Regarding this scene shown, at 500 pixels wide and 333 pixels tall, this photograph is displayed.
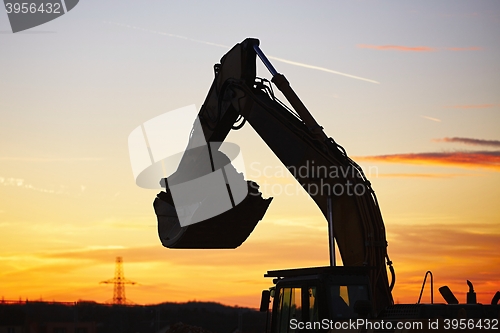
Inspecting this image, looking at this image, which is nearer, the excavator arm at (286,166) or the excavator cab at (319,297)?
the excavator cab at (319,297)

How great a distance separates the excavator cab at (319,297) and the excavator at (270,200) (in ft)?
0.05

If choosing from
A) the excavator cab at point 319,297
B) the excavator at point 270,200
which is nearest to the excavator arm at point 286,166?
the excavator at point 270,200

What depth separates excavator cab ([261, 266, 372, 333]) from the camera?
10.8m

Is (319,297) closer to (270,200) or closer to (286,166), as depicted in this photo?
(286,166)

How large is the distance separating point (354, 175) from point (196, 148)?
5.50 m

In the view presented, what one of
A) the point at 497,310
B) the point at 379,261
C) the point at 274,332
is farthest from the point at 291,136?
the point at 497,310

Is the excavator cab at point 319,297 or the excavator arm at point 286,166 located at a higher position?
the excavator arm at point 286,166

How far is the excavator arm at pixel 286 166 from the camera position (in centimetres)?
1262

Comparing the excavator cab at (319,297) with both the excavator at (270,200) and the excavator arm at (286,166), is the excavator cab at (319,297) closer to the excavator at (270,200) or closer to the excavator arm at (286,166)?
the excavator at (270,200)

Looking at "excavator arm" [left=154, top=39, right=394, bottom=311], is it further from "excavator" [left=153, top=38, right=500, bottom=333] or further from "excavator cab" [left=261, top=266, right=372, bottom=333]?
"excavator cab" [left=261, top=266, right=372, bottom=333]

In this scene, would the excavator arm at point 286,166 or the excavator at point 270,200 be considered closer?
the excavator at point 270,200

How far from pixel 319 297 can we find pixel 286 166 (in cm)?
391

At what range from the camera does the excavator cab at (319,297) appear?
10.8 m

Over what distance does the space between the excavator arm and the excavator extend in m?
0.02
